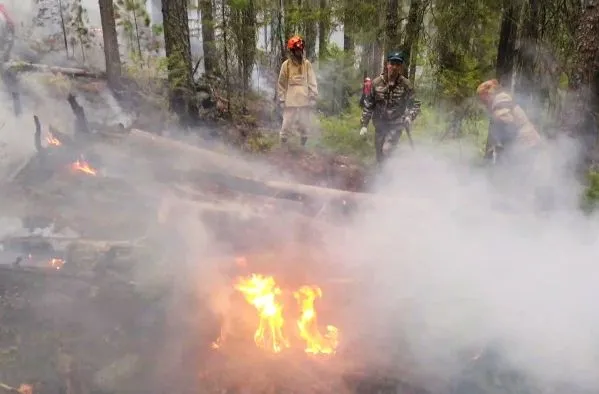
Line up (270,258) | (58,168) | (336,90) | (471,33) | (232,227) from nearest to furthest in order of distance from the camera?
(270,258) → (232,227) → (58,168) → (471,33) → (336,90)

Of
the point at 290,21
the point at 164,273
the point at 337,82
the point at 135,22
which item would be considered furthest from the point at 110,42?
the point at 164,273

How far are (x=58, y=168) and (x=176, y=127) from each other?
2.85m

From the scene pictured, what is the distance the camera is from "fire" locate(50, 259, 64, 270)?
19.1 feet

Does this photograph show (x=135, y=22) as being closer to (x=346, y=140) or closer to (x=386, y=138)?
(x=346, y=140)

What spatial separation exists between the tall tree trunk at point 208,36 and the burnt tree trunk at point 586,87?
8199mm

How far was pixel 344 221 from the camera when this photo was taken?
264 inches

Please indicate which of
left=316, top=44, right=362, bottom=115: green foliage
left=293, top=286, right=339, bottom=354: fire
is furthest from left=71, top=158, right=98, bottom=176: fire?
left=316, top=44, right=362, bottom=115: green foliage

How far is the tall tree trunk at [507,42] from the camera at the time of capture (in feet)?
28.6

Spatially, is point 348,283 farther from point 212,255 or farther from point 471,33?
point 471,33

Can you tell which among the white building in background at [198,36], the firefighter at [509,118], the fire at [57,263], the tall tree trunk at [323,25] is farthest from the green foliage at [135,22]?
the firefighter at [509,118]

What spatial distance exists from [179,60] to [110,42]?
4.30 meters

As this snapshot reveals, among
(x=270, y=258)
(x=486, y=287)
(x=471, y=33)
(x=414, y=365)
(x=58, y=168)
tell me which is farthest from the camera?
(x=471, y=33)

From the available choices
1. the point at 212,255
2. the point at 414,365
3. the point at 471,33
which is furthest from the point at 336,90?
the point at 414,365

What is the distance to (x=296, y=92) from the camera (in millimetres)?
8898
